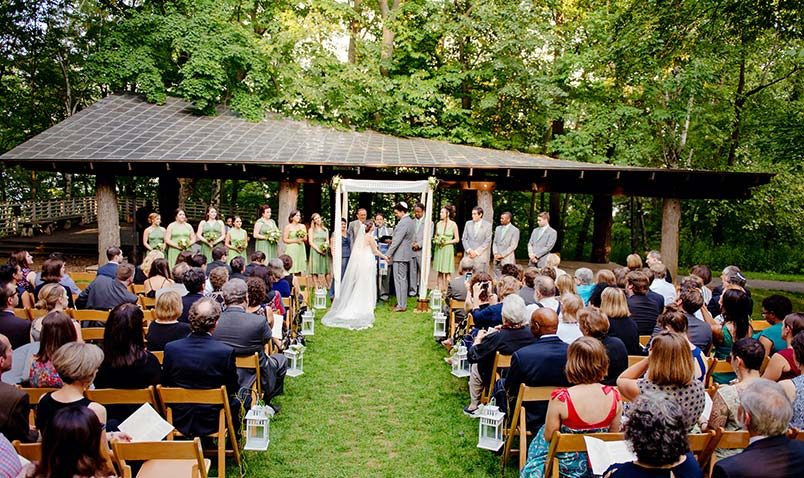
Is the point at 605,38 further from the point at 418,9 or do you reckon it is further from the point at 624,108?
the point at 418,9

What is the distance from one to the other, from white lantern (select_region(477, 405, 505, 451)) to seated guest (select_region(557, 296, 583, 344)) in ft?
3.22

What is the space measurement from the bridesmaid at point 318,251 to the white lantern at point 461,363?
218 inches

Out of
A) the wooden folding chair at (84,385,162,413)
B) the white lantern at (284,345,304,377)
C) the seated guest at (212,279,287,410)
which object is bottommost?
the white lantern at (284,345,304,377)

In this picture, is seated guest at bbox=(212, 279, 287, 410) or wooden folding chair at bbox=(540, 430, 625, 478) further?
seated guest at bbox=(212, 279, 287, 410)

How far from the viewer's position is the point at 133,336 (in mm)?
4078

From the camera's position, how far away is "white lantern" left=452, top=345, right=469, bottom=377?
6762 mm

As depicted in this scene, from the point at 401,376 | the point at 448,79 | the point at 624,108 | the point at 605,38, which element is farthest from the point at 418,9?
the point at 401,376

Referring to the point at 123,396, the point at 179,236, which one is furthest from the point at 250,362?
the point at 179,236

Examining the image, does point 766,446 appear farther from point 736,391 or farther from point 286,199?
point 286,199

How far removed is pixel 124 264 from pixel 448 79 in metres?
15.3

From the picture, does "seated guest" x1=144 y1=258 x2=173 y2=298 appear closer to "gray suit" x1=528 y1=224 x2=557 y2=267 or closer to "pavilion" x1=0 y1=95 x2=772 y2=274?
"pavilion" x1=0 y1=95 x2=772 y2=274

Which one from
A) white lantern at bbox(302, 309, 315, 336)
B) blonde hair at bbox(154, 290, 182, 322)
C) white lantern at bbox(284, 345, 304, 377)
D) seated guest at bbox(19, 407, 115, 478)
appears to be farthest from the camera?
white lantern at bbox(302, 309, 315, 336)

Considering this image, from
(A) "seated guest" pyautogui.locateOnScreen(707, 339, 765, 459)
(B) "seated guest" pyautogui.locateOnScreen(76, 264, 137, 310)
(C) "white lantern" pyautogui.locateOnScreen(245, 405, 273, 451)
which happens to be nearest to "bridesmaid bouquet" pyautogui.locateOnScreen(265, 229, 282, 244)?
(B) "seated guest" pyautogui.locateOnScreen(76, 264, 137, 310)

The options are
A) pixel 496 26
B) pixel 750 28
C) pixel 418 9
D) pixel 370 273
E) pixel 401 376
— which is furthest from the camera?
pixel 418 9
